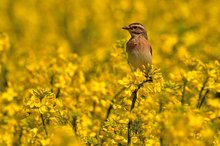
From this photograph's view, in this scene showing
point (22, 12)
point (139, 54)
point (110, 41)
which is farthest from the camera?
point (22, 12)

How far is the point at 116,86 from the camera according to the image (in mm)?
7402

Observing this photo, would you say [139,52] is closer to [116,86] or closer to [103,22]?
[116,86]

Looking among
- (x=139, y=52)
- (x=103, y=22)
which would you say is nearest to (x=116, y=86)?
(x=139, y=52)

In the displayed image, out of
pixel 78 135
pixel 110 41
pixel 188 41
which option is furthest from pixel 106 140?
pixel 110 41

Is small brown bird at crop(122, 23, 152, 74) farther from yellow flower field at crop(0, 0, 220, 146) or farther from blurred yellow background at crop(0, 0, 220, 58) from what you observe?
blurred yellow background at crop(0, 0, 220, 58)

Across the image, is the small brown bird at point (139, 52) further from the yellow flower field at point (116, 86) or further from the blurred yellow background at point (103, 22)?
the blurred yellow background at point (103, 22)

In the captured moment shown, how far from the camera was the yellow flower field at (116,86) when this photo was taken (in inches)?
208

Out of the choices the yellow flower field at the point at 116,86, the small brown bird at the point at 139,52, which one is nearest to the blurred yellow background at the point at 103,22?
the yellow flower field at the point at 116,86

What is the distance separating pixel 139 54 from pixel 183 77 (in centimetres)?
58

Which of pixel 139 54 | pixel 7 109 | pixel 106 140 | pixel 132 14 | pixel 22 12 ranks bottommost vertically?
pixel 106 140

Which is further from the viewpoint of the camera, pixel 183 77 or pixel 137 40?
pixel 137 40

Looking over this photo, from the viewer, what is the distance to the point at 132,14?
11.2m

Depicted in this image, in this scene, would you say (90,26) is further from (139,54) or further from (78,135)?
(78,135)

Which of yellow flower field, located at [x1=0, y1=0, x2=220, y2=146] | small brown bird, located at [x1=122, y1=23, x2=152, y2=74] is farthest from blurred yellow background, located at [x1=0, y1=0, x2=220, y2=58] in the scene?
small brown bird, located at [x1=122, y1=23, x2=152, y2=74]
